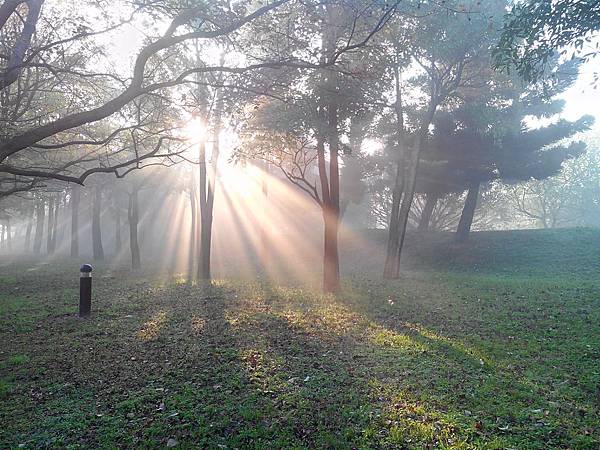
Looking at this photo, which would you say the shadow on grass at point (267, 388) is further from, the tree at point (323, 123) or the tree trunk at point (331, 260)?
the tree at point (323, 123)

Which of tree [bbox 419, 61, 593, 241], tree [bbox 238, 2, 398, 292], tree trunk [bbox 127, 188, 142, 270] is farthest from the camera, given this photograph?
tree trunk [bbox 127, 188, 142, 270]

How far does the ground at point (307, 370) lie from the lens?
4.04 meters

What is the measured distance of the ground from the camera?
4.04 metres

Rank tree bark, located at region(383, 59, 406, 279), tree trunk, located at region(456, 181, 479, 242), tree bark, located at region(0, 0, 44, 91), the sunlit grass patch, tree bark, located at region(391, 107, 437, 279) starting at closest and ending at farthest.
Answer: tree bark, located at region(0, 0, 44, 91)
the sunlit grass patch
tree bark, located at region(391, 107, 437, 279)
tree bark, located at region(383, 59, 406, 279)
tree trunk, located at region(456, 181, 479, 242)

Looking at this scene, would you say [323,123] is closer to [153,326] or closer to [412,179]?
[412,179]

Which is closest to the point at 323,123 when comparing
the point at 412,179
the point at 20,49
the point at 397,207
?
the point at 412,179

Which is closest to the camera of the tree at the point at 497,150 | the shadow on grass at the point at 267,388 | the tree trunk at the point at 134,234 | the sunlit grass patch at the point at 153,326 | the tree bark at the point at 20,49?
the shadow on grass at the point at 267,388

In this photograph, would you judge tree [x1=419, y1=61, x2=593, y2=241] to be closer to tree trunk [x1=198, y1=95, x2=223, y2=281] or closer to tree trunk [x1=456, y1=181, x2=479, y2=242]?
tree trunk [x1=456, y1=181, x2=479, y2=242]

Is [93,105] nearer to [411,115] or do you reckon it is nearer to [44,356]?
[44,356]

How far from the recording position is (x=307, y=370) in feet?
18.9

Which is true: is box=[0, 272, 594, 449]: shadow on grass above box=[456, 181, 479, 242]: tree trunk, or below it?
below

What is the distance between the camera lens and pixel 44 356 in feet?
22.0

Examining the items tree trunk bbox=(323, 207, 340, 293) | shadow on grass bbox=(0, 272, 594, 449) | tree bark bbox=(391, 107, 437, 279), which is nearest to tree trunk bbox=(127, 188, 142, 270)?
shadow on grass bbox=(0, 272, 594, 449)

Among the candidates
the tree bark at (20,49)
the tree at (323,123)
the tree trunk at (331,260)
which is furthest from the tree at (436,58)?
the tree bark at (20,49)
